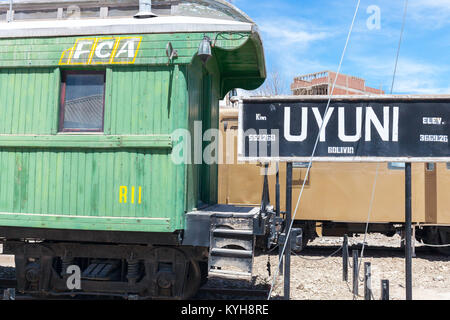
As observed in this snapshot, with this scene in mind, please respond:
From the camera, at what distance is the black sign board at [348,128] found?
170 inches

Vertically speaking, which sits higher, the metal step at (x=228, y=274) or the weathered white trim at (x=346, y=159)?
the weathered white trim at (x=346, y=159)

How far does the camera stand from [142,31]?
495 cm

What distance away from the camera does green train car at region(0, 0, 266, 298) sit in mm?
4824

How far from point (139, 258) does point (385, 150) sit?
311 cm

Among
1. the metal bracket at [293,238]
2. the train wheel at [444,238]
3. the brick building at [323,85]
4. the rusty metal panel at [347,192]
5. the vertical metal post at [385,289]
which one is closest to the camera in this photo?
the vertical metal post at [385,289]

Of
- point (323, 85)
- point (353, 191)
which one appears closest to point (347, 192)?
point (353, 191)

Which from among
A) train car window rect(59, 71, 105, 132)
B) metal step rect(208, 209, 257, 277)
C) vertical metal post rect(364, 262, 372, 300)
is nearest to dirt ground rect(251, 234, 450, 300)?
vertical metal post rect(364, 262, 372, 300)

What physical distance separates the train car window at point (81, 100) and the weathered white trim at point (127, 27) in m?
0.50

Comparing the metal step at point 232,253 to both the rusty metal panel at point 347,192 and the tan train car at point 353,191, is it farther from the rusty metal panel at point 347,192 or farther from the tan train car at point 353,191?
the rusty metal panel at point 347,192

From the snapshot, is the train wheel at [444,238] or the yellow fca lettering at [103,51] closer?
the yellow fca lettering at [103,51]

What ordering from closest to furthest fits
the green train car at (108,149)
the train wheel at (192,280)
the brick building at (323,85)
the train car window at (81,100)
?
the green train car at (108,149), the train car window at (81,100), the train wheel at (192,280), the brick building at (323,85)

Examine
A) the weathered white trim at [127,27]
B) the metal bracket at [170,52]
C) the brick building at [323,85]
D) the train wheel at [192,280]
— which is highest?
the brick building at [323,85]

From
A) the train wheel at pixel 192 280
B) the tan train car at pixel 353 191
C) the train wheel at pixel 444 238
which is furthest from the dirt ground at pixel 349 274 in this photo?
the train wheel at pixel 192 280

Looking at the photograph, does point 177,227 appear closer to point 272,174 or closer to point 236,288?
point 236,288
